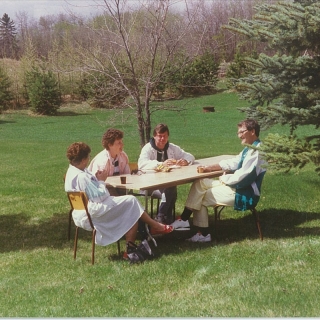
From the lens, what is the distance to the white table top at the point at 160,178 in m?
6.04

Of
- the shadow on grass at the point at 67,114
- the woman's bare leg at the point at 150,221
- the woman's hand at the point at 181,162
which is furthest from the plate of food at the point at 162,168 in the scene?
the shadow on grass at the point at 67,114

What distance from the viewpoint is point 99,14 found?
13172mm

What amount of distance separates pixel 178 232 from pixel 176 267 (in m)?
1.46

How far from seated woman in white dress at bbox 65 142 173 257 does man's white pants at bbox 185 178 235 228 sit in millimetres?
791

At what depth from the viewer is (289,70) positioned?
6199 millimetres

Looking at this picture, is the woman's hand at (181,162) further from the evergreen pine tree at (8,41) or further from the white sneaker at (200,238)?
the evergreen pine tree at (8,41)

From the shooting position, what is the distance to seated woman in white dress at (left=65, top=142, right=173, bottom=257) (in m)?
5.93

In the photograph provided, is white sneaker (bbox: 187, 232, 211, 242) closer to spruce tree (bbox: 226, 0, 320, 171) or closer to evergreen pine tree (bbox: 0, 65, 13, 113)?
spruce tree (bbox: 226, 0, 320, 171)

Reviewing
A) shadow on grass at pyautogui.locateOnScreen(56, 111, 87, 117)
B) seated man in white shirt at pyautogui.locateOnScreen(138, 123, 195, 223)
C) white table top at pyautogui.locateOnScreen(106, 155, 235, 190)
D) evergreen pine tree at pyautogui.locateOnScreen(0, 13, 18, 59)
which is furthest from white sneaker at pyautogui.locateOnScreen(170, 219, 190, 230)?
shadow on grass at pyautogui.locateOnScreen(56, 111, 87, 117)

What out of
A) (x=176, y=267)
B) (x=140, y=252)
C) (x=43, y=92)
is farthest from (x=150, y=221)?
(x=43, y=92)

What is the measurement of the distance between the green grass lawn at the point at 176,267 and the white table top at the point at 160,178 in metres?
0.78

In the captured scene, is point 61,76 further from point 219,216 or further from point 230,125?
point 219,216

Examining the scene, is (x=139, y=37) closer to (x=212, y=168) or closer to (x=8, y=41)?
(x=212, y=168)

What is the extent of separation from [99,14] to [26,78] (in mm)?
23301
